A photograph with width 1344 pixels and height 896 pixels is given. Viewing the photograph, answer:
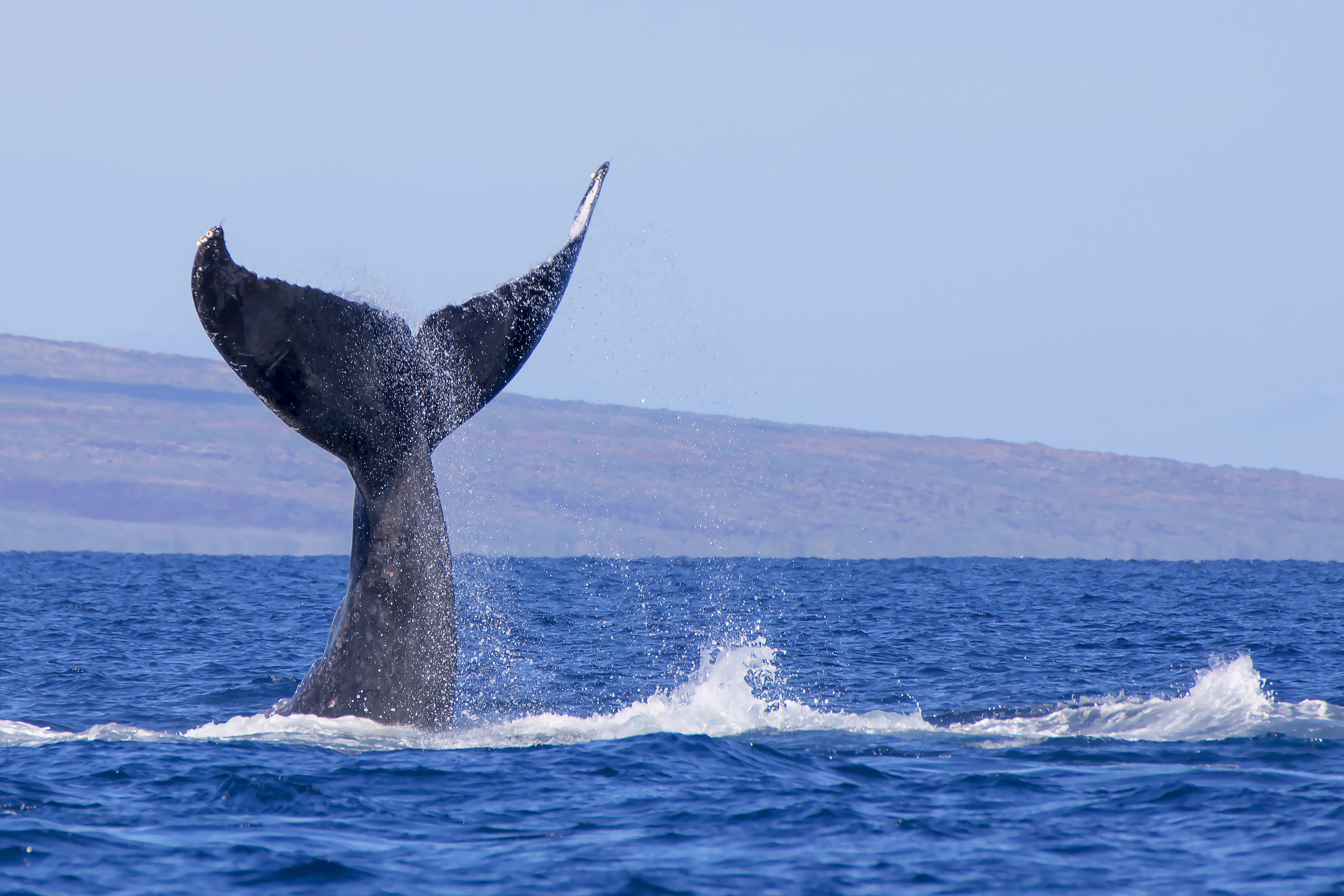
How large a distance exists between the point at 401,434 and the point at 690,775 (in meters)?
3.34

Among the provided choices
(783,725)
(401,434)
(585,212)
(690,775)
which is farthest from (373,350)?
(783,725)

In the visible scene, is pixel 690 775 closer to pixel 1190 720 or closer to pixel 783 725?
pixel 783 725

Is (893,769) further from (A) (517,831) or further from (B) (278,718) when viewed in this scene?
(B) (278,718)

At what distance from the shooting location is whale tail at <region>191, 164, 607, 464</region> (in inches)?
368

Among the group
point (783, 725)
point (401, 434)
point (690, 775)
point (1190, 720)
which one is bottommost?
point (690, 775)

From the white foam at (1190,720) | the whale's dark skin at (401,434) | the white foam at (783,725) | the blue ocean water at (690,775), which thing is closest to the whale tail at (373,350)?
the whale's dark skin at (401,434)

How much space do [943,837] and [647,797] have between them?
2.18 meters

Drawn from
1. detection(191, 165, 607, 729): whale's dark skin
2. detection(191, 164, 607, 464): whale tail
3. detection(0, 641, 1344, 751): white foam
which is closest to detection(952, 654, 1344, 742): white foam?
detection(0, 641, 1344, 751): white foam

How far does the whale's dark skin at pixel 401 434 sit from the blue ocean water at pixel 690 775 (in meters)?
0.53

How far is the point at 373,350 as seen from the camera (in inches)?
403

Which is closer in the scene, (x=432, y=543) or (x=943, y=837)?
(x=943, y=837)

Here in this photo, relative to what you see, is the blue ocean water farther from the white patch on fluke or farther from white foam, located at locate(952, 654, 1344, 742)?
the white patch on fluke

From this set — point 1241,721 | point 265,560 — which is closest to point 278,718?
point 1241,721

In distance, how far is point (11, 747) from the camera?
490 inches
